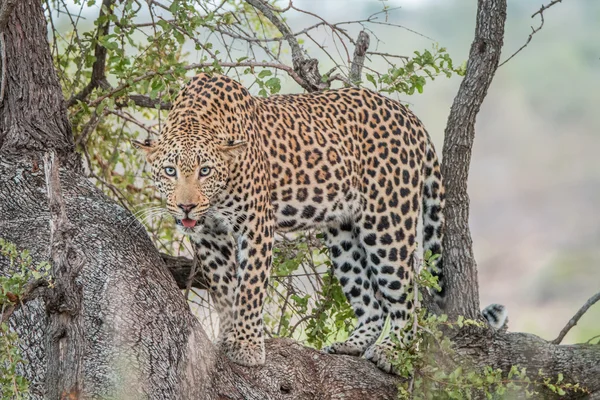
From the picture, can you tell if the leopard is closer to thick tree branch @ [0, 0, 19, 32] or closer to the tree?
the tree

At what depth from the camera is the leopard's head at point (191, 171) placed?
5719 mm

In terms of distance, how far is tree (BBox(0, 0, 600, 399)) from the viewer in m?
4.34

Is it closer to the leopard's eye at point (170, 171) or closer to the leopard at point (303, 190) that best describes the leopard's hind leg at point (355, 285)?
the leopard at point (303, 190)

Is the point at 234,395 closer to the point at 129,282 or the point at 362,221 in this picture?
the point at 129,282

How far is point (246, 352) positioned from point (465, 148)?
2176mm

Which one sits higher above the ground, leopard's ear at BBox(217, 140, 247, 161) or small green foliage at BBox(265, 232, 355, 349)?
leopard's ear at BBox(217, 140, 247, 161)

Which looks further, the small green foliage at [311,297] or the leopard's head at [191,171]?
the small green foliage at [311,297]

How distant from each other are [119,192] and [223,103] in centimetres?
214

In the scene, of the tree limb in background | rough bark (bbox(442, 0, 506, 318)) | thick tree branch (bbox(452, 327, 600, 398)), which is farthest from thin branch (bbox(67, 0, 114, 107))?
thick tree branch (bbox(452, 327, 600, 398))

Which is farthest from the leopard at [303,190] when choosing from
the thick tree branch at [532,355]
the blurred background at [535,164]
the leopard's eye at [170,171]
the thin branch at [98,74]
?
the blurred background at [535,164]

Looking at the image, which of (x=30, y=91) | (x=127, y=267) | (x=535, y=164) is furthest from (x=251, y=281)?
(x=535, y=164)

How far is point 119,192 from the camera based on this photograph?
805 cm

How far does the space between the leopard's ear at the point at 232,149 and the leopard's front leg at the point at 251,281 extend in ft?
1.27

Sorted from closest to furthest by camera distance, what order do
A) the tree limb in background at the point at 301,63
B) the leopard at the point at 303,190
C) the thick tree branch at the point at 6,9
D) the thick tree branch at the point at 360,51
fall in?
the thick tree branch at the point at 6,9
the leopard at the point at 303,190
the tree limb in background at the point at 301,63
the thick tree branch at the point at 360,51
